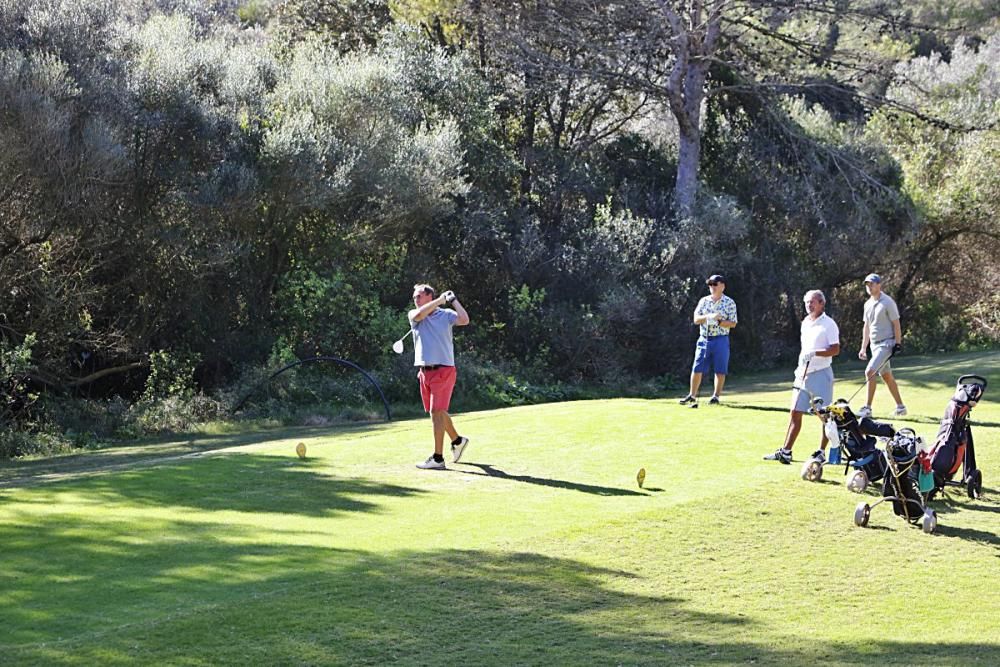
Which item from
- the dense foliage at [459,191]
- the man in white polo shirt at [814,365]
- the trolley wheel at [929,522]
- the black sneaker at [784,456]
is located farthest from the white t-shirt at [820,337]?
the dense foliage at [459,191]

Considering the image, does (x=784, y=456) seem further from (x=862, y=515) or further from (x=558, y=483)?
(x=558, y=483)

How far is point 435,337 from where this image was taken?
13.0 meters

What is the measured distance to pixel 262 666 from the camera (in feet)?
22.6

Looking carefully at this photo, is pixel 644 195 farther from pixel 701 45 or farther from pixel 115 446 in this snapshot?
pixel 115 446

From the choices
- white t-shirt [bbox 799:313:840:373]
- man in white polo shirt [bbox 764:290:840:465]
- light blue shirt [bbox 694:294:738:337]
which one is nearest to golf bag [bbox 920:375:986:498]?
man in white polo shirt [bbox 764:290:840:465]

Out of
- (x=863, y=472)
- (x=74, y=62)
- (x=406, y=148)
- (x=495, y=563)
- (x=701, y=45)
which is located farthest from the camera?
(x=701, y=45)

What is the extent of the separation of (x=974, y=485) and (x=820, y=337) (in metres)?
2.26

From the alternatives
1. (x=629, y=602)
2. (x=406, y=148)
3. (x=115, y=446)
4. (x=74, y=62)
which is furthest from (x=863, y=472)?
(x=74, y=62)

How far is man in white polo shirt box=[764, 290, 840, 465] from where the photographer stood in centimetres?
1357

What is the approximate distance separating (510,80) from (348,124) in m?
7.05

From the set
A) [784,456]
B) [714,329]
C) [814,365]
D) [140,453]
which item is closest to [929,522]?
[784,456]

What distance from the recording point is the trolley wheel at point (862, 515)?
37.7ft

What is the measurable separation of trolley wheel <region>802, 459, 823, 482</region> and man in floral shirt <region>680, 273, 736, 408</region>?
4919 mm

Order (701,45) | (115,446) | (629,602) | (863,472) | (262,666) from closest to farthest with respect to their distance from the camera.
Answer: (262,666)
(629,602)
(863,472)
(115,446)
(701,45)
